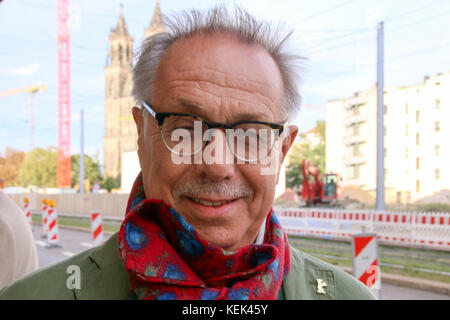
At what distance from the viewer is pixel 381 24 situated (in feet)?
39.5

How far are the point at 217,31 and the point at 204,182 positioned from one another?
397 mm

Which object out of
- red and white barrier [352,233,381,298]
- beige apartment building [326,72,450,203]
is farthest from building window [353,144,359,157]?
red and white barrier [352,233,381,298]

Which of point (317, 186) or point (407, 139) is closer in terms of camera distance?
point (317, 186)

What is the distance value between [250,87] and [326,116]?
5151 cm

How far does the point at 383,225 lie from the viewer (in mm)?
12992

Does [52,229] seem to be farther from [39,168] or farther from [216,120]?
[39,168]

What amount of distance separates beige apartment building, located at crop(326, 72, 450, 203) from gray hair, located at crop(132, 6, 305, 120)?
3429cm

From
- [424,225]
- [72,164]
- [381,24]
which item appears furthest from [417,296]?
[72,164]

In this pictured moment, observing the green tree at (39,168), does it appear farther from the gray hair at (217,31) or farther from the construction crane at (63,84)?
the gray hair at (217,31)

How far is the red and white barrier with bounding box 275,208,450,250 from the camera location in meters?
12.1

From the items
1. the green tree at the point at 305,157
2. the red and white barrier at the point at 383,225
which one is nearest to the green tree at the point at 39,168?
the green tree at the point at 305,157

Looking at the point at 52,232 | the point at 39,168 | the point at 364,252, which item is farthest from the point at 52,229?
the point at 39,168
